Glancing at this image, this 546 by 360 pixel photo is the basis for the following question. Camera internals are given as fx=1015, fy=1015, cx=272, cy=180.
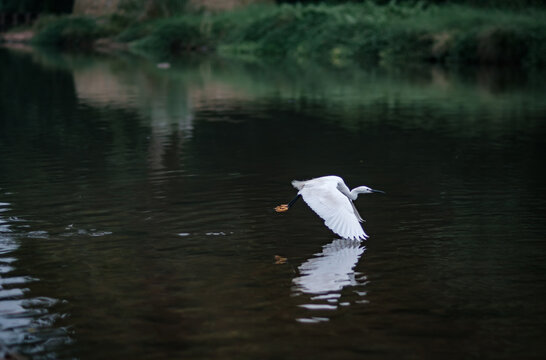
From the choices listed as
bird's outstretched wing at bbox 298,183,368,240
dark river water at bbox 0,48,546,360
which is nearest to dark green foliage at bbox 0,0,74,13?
dark river water at bbox 0,48,546,360

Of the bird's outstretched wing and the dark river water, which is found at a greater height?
the bird's outstretched wing

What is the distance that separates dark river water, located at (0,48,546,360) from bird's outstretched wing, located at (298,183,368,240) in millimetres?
216

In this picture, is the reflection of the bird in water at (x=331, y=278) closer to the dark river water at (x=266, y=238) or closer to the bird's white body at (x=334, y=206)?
the dark river water at (x=266, y=238)

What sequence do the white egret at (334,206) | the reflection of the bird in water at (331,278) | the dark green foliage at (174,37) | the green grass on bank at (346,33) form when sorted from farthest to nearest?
the dark green foliage at (174,37) → the green grass on bank at (346,33) → the white egret at (334,206) → the reflection of the bird in water at (331,278)

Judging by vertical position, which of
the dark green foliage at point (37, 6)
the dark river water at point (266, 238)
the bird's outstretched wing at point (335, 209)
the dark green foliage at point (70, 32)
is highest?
the bird's outstretched wing at point (335, 209)

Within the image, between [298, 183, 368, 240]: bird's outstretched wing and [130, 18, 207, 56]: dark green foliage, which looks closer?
[298, 183, 368, 240]: bird's outstretched wing

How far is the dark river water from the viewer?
6.84 m

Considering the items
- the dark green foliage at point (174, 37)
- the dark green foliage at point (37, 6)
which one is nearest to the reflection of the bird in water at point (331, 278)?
the dark green foliage at point (174, 37)

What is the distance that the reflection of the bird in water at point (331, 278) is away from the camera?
A: 24.9 ft

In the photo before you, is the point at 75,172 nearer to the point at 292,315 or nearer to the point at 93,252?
the point at 93,252

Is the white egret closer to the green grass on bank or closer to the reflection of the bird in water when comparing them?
the reflection of the bird in water

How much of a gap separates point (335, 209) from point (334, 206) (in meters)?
0.04

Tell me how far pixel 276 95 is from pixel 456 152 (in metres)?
11.2

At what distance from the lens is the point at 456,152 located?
15.7 metres
